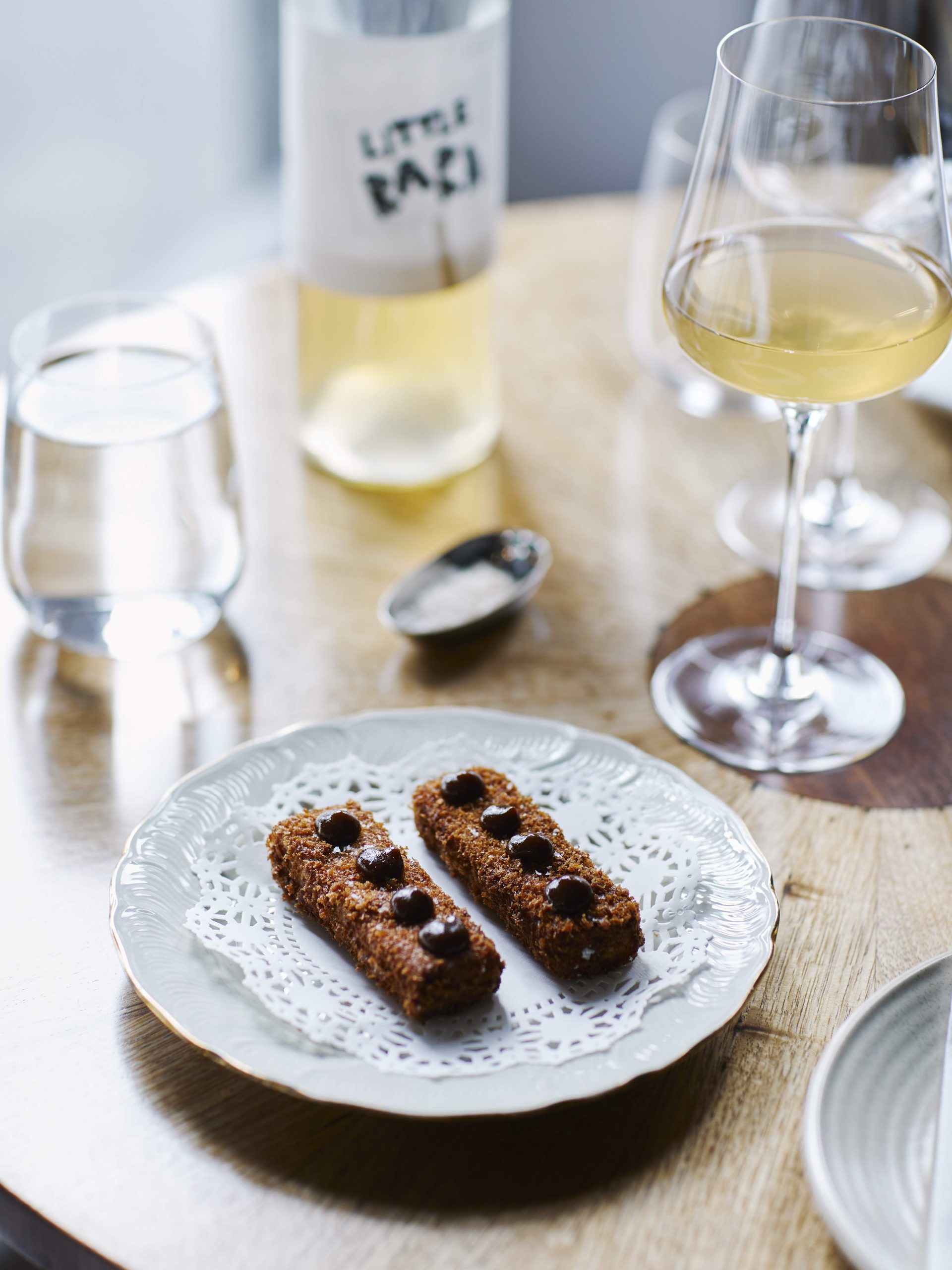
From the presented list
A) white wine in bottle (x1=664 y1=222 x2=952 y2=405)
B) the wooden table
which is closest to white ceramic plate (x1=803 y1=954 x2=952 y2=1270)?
the wooden table

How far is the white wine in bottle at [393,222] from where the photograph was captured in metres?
1.00

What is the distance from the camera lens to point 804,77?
0.90 metres

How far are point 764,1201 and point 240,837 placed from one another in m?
0.33

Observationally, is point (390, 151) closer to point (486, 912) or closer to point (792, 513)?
point (792, 513)

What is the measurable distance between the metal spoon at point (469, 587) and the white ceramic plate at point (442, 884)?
129 millimetres

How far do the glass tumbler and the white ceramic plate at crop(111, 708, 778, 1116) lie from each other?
175 mm

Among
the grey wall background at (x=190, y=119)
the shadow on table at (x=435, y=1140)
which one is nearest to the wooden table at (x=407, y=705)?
the shadow on table at (x=435, y=1140)

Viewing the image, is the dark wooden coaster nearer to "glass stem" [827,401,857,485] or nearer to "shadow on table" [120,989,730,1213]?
"glass stem" [827,401,857,485]

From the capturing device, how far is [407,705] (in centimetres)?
90

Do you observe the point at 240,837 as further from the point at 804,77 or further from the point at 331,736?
the point at 804,77

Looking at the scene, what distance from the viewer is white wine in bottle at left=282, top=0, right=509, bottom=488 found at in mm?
995

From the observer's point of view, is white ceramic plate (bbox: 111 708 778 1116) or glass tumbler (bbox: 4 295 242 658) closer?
white ceramic plate (bbox: 111 708 778 1116)

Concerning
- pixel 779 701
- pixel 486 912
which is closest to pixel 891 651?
pixel 779 701

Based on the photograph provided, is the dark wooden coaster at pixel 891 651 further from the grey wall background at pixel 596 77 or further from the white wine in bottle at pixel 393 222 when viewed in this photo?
the grey wall background at pixel 596 77
